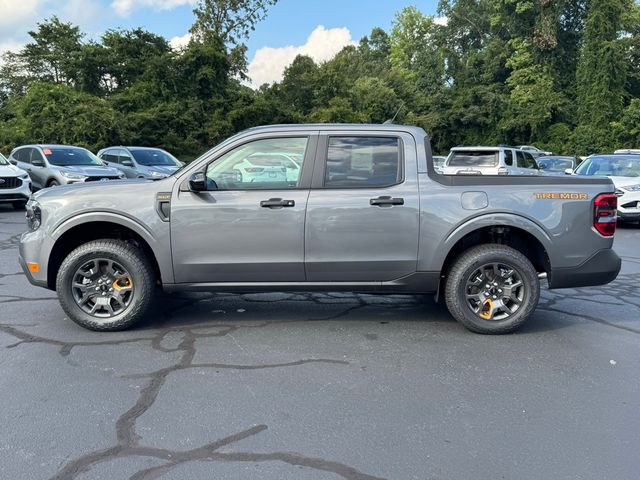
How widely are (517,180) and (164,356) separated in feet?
11.3

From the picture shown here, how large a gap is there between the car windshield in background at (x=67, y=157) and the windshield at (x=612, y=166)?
13.0m

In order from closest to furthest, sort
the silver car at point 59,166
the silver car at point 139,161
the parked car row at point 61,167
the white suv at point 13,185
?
the white suv at point 13,185 → the parked car row at point 61,167 → the silver car at point 59,166 → the silver car at point 139,161

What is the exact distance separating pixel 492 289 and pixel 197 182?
2792 mm

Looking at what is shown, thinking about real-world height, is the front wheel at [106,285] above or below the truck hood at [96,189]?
below

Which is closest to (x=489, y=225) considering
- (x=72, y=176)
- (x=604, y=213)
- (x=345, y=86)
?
(x=604, y=213)

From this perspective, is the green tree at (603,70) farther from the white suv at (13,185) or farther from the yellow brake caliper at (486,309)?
the yellow brake caliper at (486,309)

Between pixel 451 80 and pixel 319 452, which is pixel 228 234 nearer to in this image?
pixel 319 452

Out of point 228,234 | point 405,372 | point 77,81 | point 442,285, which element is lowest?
point 405,372

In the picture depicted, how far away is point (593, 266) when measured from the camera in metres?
4.93

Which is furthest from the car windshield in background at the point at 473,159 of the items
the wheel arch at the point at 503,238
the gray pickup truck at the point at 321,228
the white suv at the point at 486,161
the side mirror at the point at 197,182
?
the side mirror at the point at 197,182

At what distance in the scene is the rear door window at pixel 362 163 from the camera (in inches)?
193

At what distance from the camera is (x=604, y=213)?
16.1ft

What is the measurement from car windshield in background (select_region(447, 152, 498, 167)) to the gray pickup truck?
39.1 feet

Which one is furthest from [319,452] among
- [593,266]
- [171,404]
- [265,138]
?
[593,266]
